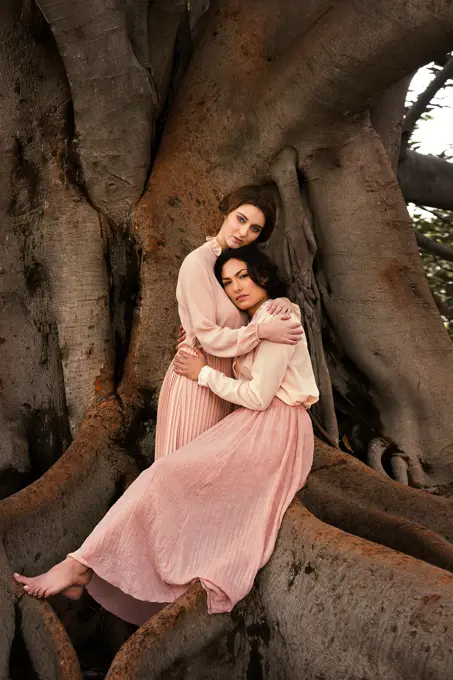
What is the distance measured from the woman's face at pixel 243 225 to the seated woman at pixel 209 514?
49 cm

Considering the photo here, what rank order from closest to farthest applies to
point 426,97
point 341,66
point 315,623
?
point 315,623, point 341,66, point 426,97

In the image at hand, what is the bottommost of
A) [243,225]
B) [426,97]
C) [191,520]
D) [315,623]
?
[315,623]

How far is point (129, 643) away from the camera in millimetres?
3248

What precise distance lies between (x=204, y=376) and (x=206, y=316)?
9.4 inches

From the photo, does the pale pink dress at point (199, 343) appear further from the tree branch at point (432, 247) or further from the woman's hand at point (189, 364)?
the tree branch at point (432, 247)

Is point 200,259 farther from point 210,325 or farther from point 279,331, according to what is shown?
point 279,331

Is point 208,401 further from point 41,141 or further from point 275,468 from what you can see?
point 41,141

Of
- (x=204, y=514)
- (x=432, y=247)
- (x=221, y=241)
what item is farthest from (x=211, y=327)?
(x=432, y=247)

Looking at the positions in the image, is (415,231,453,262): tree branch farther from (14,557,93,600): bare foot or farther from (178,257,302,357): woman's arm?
(14,557,93,600): bare foot

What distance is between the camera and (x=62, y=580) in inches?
138

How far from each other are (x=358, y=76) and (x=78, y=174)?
1.46 metres

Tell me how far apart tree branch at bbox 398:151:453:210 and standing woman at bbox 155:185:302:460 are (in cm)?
328

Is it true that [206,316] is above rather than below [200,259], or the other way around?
below

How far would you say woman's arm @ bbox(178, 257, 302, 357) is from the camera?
3611 millimetres
